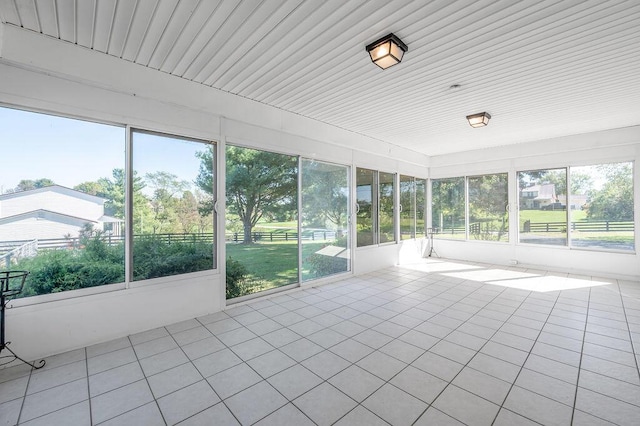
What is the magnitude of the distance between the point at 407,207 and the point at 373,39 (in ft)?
16.8

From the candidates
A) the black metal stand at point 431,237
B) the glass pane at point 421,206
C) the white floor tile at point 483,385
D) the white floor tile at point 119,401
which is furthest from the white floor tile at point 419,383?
the black metal stand at point 431,237

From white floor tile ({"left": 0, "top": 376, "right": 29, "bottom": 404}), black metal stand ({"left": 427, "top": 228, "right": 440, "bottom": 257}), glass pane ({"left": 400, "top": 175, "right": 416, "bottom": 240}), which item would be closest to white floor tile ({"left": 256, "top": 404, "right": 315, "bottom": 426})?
white floor tile ({"left": 0, "top": 376, "right": 29, "bottom": 404})

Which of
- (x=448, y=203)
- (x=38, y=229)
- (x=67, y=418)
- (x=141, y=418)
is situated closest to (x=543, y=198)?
(x=448, y=203)

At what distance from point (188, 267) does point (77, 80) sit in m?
2.29

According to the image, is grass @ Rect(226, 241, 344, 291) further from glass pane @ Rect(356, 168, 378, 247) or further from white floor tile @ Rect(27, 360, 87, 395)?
white floor tile @ Rect(27, 360, 87, 395)

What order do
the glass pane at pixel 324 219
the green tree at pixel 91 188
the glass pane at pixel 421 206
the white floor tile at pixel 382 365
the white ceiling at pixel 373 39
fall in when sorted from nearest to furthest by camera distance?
the white ceiling at pixel 373 39
the white floor tile at pixel 382 365
the green tree at pixel 91 188
the glass pane at pixel 324 219
the glass pane at pixel 421 206

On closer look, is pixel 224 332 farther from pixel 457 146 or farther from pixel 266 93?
pixel 457 146

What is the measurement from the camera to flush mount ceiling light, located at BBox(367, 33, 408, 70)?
2.36 metres

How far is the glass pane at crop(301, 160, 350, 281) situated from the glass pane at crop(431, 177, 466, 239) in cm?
355

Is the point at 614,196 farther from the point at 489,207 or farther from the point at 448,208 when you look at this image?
the point at 448,208

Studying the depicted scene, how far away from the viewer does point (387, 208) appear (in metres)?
6.39

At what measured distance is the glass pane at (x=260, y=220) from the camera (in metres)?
3.89

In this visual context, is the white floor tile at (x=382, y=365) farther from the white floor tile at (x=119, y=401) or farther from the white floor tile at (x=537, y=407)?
the white floor tile at (x=119, y=401)

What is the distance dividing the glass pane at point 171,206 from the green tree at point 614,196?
23.9 ft
